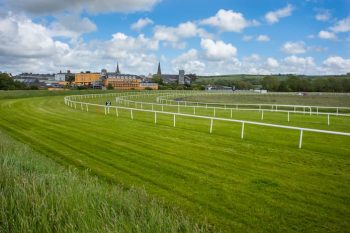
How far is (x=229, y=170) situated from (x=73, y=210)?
16.5 feet

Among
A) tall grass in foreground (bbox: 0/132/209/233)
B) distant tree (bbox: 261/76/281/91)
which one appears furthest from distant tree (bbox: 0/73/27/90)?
tall grass in foreground (bbox: 0/132/209/233)

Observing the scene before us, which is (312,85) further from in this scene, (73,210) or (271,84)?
(73,210)

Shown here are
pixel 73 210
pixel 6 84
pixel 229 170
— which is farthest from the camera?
pixel 6 84

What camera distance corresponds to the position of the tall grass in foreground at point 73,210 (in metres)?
3.23

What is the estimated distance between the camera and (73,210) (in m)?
3.53

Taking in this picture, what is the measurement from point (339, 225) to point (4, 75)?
359ft

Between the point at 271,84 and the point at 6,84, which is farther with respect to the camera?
the point at 271,84

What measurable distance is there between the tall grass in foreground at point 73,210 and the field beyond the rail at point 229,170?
1202mm

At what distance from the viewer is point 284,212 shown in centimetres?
530

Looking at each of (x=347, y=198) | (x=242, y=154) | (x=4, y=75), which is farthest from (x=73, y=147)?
(x=4, y=75)

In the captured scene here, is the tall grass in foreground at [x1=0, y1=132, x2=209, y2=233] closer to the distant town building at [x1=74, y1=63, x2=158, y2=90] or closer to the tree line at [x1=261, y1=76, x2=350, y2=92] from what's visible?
the distant town building at [x1=74, y1=63, x2=158, y2=90]

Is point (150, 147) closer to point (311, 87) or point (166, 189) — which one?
point (166, 189)

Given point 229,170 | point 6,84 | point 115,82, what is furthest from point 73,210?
point 115,82

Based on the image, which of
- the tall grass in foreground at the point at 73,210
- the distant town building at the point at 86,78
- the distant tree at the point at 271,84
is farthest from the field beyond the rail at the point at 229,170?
the distant town building at the point at 86,78
